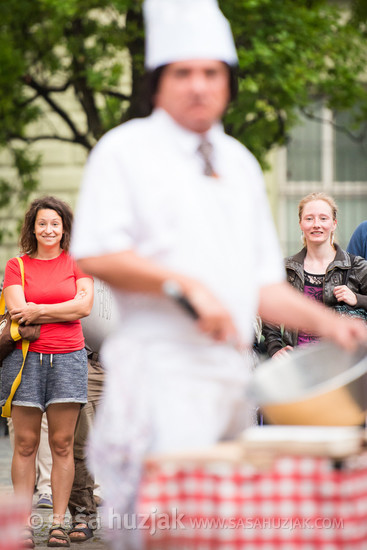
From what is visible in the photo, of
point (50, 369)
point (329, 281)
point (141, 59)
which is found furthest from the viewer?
point (141, 59)

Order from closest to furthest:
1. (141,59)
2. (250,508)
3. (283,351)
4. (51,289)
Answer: (250,508), (51,289), (283,351), (141,59)

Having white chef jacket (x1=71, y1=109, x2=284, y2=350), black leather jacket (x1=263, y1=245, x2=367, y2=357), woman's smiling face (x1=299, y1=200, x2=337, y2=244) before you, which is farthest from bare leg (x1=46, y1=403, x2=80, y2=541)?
white chef jacket (x1=71, y1=109, x2=284, y2=350)

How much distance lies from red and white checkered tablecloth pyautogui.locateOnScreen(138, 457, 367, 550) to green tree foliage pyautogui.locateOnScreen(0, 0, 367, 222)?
9.56 m

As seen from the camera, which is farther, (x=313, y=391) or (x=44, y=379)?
(x=44, y=379)

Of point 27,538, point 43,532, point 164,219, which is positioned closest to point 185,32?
point 164,219

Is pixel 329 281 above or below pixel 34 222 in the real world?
below

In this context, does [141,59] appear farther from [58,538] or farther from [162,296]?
[162,296]

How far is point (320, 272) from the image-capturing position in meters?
6.45

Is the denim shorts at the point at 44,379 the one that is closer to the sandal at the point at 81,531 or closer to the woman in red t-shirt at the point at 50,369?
the woman in red t-shirt at the point at 50,369

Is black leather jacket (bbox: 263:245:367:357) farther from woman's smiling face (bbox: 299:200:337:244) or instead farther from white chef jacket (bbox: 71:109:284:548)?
white chef jacket (bbox: 71:109:284:548)

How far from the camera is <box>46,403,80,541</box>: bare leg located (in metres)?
5.89

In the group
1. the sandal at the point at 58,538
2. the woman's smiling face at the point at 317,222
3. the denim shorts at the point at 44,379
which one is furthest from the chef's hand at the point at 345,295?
the sandal at the point at 58,538

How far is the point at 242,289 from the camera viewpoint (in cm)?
255

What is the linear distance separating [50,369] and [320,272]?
5.93ft
